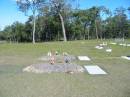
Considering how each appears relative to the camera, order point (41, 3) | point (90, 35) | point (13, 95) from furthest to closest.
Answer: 1. point (90, 35)
2. point (41, 3)
3. point (13, 95)

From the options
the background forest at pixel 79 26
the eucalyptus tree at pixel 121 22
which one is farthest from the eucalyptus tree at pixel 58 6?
the eucalyptus tree at pixel 121 22

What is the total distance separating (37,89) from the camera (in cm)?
908

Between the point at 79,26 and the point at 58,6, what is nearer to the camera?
the point at 58,6

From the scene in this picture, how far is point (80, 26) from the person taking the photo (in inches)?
3477

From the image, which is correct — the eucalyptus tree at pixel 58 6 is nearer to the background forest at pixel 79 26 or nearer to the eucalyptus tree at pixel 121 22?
the background forest at pixel 79 26

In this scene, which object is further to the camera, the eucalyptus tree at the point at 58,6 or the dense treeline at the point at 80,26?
the dense treeline at the point at 80,26

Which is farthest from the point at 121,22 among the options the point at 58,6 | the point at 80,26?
the point at 58,6

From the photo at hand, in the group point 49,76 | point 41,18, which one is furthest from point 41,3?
point 49,76

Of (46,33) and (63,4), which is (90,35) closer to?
(46,33)

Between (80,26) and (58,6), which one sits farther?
(80,26)

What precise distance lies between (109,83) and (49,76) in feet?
8.54

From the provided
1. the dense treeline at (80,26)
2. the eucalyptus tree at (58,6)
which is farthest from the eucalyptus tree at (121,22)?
the eucalyptus tree at (58,6)

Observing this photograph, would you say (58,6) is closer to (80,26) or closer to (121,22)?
(80,26)

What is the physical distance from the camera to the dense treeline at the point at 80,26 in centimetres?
8531
